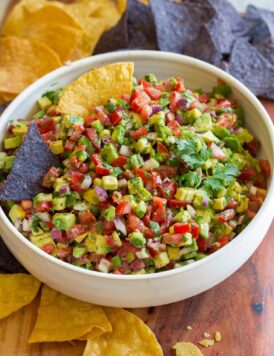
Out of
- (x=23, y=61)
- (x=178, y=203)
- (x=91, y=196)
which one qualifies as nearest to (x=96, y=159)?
(x=91, y=196)

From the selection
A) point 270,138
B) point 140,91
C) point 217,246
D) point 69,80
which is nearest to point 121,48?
point 69,80

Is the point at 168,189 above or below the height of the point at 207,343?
above

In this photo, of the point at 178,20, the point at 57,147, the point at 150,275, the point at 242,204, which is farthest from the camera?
the point at 178,20

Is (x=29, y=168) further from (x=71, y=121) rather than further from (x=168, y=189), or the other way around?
(x=168, y=189)

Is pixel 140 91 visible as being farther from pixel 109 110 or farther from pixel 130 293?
pixel 130 293

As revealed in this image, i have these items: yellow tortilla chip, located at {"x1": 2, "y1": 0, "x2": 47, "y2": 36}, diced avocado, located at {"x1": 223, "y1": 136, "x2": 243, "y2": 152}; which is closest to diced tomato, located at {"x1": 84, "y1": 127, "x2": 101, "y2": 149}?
diced avocado, located at {"x1": 223, "y1": 136, "x2": 243, "y2": 152}

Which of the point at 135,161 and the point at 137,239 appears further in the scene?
the point at 135,161
